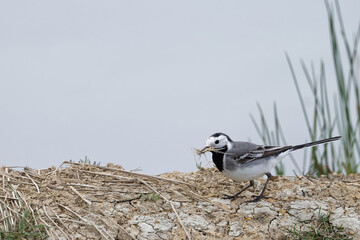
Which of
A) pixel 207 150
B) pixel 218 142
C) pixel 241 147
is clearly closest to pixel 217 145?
pixel 218 142

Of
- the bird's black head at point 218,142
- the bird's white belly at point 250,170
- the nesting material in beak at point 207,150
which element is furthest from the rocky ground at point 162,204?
the bird's black head at point 218,142

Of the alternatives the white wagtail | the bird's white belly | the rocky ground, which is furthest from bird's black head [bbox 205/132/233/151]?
the rocky ground

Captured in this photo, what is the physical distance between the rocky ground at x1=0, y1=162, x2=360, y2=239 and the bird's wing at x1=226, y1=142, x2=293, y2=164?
1.43 feet

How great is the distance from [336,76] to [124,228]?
4928 millimetres

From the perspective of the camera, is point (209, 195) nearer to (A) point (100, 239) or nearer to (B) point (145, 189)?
(B) point (145, 189)

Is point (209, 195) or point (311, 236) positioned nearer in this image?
point (311, 236)

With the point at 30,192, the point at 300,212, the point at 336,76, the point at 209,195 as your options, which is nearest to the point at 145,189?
the point at 209,195

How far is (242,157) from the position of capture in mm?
6535

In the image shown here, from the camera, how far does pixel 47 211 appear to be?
19.5 ft

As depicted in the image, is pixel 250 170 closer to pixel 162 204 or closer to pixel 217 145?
pixel 217 145

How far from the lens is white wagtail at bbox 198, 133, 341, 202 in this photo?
648 cm

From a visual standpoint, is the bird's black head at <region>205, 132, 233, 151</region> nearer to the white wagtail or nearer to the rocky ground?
the white wagtail

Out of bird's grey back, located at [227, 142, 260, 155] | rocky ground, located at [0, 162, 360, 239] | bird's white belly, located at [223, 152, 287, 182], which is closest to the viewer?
rocky ground, located at [0, 162, 360, 239]

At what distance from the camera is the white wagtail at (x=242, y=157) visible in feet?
21.2
